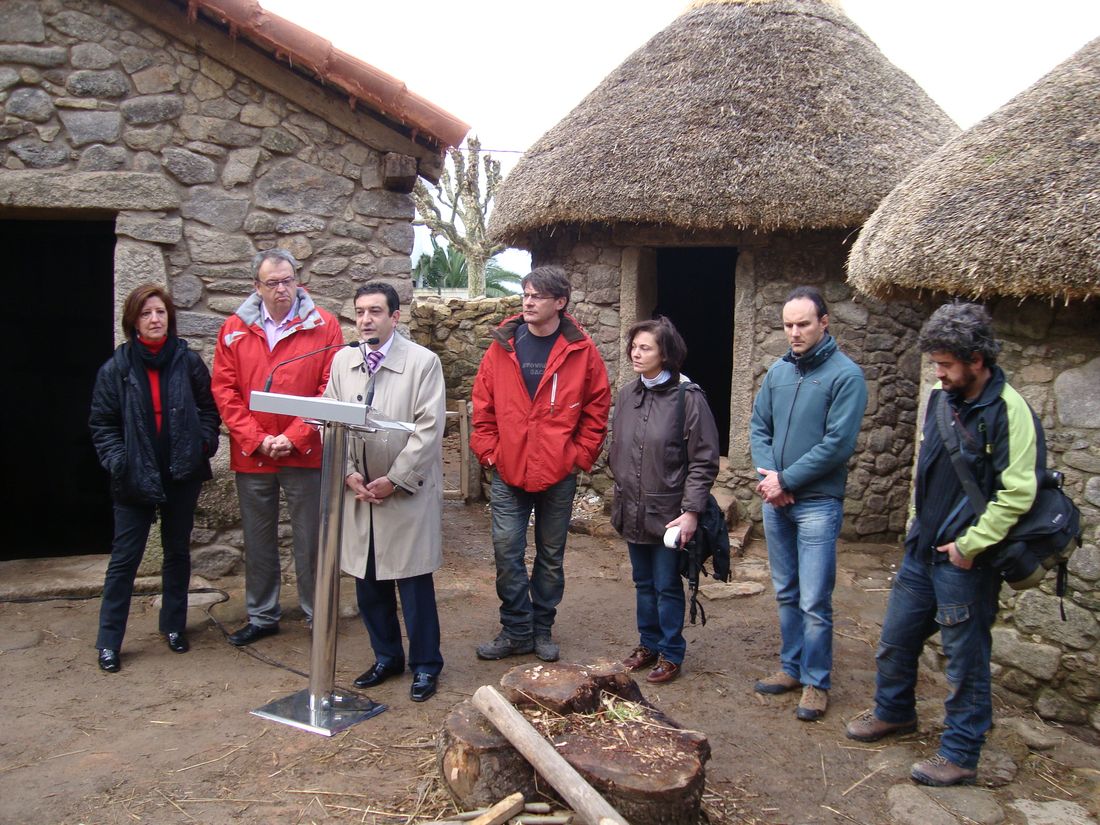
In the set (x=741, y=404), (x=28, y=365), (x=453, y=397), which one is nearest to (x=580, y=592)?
(x=741, y=404)

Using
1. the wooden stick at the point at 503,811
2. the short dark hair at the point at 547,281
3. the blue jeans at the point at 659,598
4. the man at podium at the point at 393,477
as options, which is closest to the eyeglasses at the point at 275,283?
the man at podium at the point at 393,477

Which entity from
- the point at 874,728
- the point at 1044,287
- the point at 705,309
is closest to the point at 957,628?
the point at 874,728

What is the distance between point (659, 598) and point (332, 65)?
10.9 ft

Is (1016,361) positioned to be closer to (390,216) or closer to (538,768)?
(538,768)

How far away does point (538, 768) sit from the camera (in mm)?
2807

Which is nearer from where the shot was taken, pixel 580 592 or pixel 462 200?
pixel 580 592

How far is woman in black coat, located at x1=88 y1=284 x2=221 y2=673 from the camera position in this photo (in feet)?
13.7

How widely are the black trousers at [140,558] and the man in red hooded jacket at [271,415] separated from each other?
0.96 ft

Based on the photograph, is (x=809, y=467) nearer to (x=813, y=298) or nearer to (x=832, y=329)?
(x=813, y=298)

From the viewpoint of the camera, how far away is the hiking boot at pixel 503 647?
14.6ft

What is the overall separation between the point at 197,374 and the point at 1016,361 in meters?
4.01

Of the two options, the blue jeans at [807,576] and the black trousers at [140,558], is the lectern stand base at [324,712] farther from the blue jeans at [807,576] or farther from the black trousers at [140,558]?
the blue jeans at [807,576]

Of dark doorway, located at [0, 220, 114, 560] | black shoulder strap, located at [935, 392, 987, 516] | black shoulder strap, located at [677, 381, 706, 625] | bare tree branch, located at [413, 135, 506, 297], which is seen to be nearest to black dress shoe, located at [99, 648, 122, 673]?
dark doorway, located at [0, 220, 114, 560]

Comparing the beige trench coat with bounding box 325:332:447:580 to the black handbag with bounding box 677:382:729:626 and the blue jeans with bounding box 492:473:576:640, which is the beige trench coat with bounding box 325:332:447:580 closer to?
the blue jeans with bounding box 492:473:576:640
